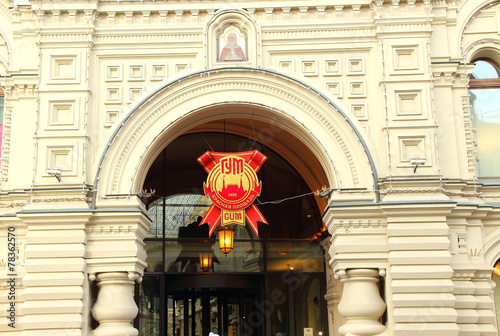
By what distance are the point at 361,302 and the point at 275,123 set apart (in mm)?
4017

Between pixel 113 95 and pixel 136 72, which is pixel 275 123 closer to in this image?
pixel 136 72

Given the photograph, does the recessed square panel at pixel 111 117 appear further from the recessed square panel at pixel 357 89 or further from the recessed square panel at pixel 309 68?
the recessed square panel at pixel 357 89

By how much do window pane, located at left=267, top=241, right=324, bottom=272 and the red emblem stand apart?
3351 millimetres

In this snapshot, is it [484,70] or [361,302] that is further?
[484,70]

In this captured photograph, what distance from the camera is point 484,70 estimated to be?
47.0 ft

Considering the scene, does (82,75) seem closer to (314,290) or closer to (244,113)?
(244,113)

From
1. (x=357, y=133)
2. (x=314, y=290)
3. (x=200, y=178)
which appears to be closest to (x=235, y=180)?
(x=357, y=133)

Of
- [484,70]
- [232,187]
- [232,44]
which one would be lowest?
[232,187]

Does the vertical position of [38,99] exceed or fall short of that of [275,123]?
it exceeds it

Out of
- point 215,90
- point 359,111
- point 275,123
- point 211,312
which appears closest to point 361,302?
point 359,111

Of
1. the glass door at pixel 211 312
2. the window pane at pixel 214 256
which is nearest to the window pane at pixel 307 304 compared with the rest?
the glass door at pixel 211 312

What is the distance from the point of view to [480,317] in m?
12.3

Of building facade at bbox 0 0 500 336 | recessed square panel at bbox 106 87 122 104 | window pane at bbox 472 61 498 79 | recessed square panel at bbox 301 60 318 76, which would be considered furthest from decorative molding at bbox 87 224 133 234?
window pane at bbox 472 61 498 79

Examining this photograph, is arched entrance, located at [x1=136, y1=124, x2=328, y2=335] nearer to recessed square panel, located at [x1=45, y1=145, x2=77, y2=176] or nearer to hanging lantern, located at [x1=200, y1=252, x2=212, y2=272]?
hanging lantern, located at [x1=200, y1=252, x2=212, y2=272]
